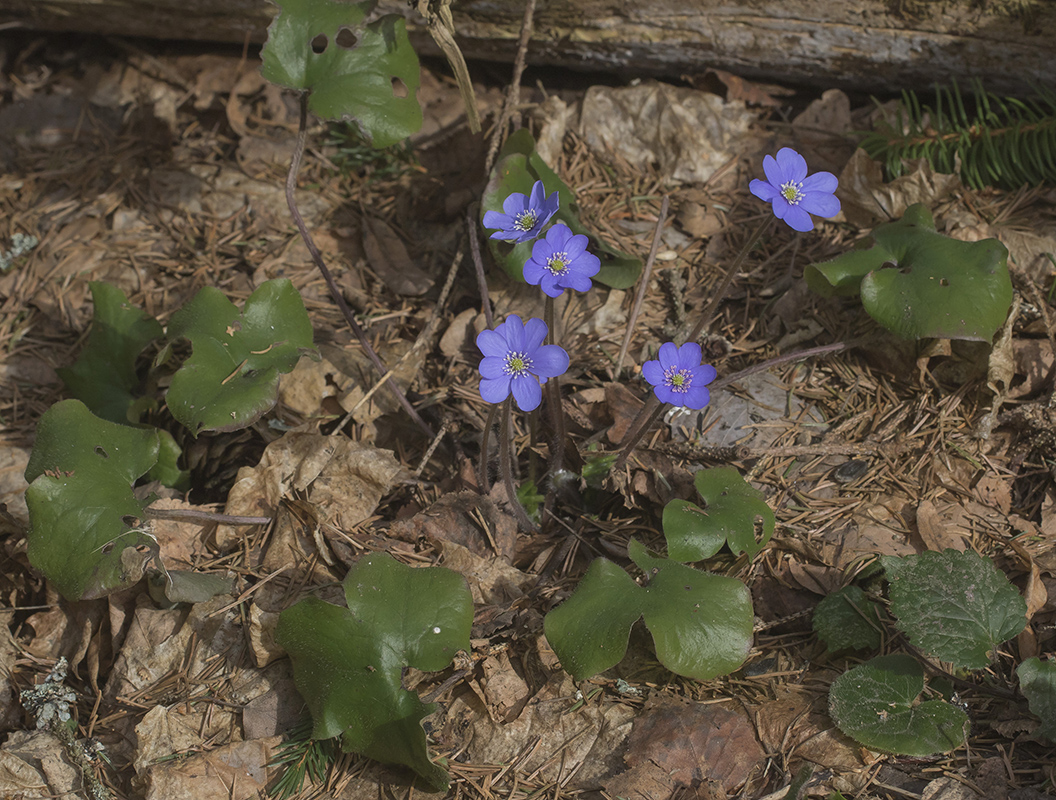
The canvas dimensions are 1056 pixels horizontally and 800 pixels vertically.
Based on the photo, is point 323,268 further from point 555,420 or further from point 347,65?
point 555,420

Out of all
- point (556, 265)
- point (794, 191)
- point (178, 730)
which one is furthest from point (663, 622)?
point (178, 730)

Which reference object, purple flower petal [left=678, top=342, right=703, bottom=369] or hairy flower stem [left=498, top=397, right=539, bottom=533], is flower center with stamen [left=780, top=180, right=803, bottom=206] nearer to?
purple flower petal [left=678, top=342, right=703, bottom=369]

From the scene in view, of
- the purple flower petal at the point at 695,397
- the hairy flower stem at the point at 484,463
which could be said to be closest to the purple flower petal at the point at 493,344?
the hairy flower stem at the point at 484,463

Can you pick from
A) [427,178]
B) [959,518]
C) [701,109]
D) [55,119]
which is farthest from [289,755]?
[55,119]

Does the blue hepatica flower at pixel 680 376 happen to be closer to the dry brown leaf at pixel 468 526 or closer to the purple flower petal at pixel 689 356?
the purple flower petal at pixel 689 356

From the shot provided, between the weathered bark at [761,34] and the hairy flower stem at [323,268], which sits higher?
the weathered bark at [761,34]

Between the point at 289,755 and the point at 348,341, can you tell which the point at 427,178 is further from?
the point at 289,755
